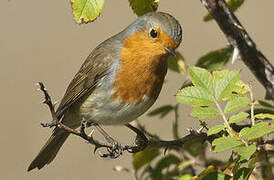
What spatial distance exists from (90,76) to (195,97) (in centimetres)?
187

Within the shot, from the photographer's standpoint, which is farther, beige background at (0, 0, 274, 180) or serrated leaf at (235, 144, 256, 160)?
beige background at (0, 0, 274, 180)

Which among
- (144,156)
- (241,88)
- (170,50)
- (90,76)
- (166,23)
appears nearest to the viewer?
(241,88)

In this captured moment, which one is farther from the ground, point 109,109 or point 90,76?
point 90,76

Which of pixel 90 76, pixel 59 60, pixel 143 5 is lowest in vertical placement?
pixel 90 76

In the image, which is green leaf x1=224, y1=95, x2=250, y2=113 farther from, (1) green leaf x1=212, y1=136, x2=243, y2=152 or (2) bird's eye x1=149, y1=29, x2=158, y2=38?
(2) bird's eye x1=149, y1=29, x2=158, y2=38

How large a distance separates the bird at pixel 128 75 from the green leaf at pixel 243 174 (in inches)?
60.0

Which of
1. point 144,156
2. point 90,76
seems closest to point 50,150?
point 90,76

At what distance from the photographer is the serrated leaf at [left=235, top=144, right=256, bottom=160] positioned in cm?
195

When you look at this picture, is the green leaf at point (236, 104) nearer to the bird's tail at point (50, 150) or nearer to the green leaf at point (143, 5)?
the green leaf at point (143, 5)

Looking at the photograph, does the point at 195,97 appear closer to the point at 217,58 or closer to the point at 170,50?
the point at 217,58

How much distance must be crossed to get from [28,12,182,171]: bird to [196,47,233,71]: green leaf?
0.56 m

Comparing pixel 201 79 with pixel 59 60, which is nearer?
pixel 201 79

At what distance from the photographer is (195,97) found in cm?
231

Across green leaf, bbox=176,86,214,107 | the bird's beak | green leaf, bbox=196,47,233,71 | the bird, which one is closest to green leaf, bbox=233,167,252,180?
green leaf, bbox=176,86,214,107
